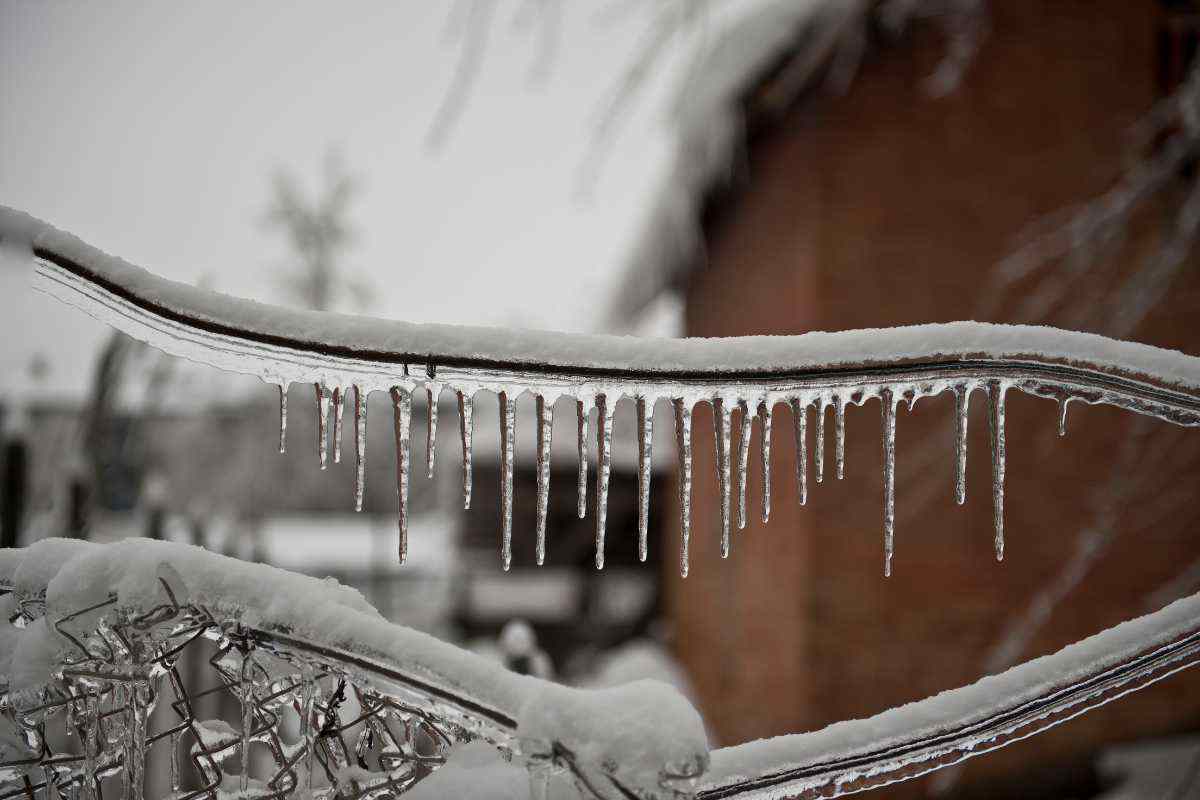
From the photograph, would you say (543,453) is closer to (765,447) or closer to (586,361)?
(586,361)

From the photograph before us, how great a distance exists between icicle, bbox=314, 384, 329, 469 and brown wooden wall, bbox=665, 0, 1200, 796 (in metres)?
4.13

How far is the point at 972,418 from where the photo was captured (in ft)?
15.1

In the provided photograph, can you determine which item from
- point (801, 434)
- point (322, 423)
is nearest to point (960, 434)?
point (801, 434)

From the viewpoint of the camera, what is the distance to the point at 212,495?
1520cm

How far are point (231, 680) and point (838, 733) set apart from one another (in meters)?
0.72

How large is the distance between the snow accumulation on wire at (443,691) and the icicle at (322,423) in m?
0.23

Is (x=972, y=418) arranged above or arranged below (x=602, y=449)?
above

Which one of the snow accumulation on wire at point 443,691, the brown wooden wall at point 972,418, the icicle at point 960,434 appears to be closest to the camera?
the snow accumulation on wire at point 443,691

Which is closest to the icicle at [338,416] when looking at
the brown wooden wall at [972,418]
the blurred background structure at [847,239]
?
the blurred background structure at [847,239]

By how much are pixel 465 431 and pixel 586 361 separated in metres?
0.28

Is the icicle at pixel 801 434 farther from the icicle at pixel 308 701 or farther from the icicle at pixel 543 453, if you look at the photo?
the icicle at pixel 308 701

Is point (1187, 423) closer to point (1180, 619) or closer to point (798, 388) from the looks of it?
point (1180, 619)

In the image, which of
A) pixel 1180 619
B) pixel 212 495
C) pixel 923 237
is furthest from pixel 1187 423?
pixel 212 495

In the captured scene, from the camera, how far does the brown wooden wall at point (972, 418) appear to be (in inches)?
187
